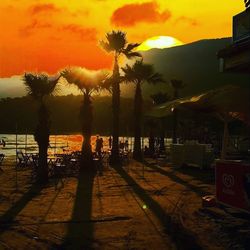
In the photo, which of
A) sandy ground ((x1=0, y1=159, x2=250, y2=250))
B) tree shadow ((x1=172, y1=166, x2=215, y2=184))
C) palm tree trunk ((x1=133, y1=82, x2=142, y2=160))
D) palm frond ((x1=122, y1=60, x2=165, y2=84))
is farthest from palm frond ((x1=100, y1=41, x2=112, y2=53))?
sandy ground ((x1=0, y1=159, x2=250, y2=250))

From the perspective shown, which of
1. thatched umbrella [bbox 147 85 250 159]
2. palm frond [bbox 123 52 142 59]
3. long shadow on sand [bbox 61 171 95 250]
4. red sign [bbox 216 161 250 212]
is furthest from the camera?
palm frond [bbox 123 52 142 59]

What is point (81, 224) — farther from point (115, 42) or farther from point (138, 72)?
point (138, 72)

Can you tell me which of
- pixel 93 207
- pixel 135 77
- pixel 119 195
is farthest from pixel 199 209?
pixel 135 77

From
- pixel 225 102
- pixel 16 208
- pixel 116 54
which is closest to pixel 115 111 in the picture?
pixel 116 54

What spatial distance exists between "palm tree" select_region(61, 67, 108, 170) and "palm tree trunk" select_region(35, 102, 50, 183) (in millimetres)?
4372

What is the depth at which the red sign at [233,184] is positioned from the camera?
8.95m

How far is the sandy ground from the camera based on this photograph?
8164 mm

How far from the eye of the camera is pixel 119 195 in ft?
45.8

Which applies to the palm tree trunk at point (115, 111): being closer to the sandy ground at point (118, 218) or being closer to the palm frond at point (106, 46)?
the palm frond at point (106, 46)

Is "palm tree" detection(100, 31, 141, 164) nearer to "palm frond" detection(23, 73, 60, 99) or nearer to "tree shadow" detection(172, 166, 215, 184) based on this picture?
"tree shadow" detection(172, 166, 215, 184)

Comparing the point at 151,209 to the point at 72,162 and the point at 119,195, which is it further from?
the point at 72,162

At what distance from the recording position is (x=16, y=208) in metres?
12.0

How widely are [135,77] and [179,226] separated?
2387 centimetres

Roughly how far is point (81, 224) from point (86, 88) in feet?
46.2
